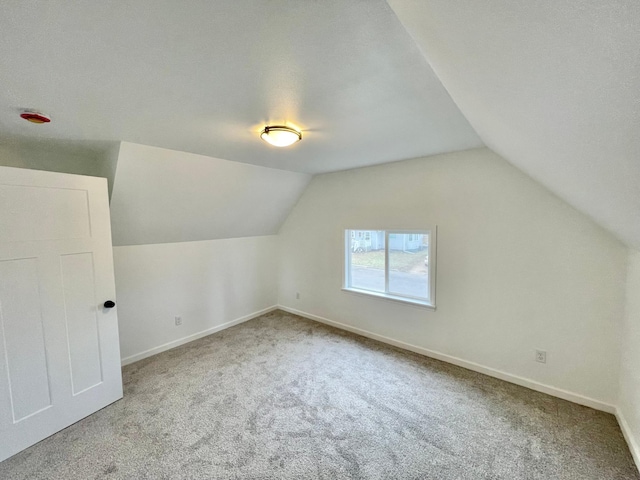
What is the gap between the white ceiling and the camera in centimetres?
89

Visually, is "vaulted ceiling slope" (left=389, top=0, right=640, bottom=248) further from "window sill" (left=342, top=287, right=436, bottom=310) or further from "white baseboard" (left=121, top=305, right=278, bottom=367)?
"white baseboard" (left=121, top=305, right=278, bottom=367)

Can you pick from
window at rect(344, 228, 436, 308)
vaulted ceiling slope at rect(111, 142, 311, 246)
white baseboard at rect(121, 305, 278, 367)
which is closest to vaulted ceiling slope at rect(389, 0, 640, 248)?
window at rect(344, 228, 436, 308)

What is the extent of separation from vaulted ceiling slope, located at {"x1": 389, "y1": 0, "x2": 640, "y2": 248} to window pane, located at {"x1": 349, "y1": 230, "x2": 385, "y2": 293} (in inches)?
88.1

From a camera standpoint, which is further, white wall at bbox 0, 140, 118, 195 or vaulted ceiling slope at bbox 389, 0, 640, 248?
white wall at bbox 0, 140, 118, 195

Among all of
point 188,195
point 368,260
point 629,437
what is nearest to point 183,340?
point 188,195

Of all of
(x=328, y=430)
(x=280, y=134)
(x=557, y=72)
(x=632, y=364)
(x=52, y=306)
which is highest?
(x=280, y=134)

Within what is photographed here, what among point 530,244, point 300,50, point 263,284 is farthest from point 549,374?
point 263,284

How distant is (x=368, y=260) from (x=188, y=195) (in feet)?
7.98

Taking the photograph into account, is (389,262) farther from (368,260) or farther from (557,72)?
Result: (557,72)

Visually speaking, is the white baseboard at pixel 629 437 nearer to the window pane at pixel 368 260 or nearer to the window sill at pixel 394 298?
the window sill at pixel 394 298

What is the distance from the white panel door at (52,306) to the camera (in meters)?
1.74

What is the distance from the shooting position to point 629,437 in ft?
5.78

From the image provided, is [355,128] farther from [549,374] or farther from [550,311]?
[549,374]

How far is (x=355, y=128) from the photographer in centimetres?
197
